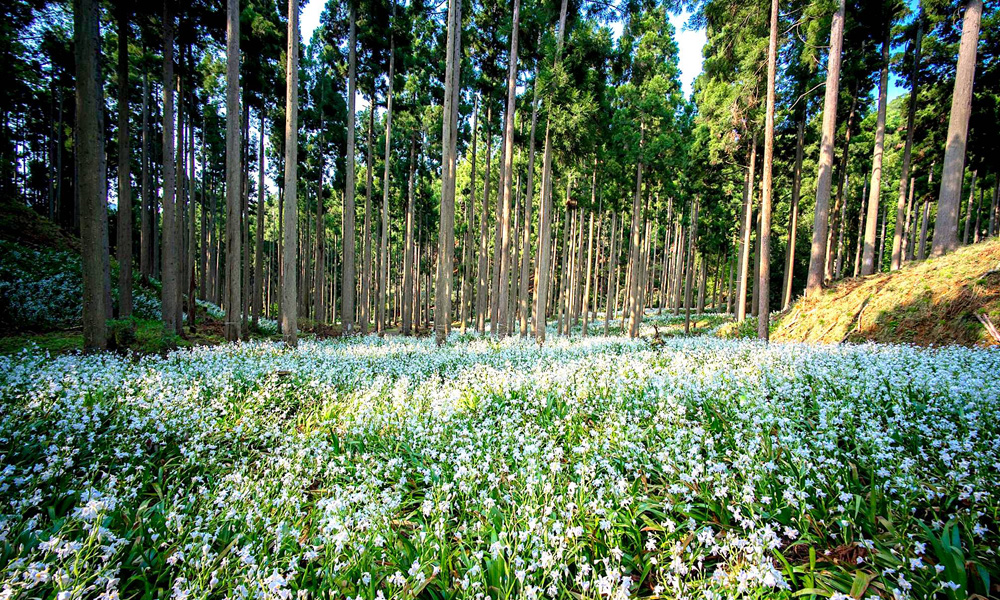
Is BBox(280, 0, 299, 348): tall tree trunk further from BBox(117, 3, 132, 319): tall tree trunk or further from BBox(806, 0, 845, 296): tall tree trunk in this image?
BBox(806, 0, 845, 296): tall tree trunk

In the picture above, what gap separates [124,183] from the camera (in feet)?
42.3

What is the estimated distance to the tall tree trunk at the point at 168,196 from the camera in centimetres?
1252

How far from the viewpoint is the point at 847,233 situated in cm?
3525

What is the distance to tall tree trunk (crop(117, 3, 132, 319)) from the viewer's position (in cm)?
1258

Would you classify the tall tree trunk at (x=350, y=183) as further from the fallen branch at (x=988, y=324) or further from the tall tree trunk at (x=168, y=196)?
the fallen branch at (x=988, y=324)

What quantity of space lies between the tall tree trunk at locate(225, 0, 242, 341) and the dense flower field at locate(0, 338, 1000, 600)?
24.5 ft

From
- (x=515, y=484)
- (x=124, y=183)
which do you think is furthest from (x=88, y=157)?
(x=515, y=484)

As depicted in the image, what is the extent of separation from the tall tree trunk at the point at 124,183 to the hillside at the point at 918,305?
77.7 feet

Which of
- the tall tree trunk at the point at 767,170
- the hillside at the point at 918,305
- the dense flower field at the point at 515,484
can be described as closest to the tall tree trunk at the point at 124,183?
the dense flower field at the point at 515,484

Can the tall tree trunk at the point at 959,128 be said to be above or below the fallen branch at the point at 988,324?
above

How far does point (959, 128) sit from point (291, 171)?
20.9 m

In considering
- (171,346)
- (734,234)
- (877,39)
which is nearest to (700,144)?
(877,39)

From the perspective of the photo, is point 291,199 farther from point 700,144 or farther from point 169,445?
point 700,144

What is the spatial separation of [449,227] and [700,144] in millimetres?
18394
